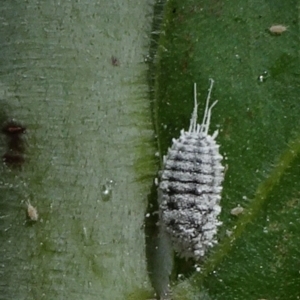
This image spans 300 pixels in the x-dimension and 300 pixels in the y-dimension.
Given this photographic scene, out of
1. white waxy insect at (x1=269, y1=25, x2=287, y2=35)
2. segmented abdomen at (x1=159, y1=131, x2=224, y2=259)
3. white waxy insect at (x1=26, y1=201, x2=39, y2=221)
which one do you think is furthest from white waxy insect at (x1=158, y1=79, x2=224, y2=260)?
white waxy insect at (x1=26, y1=201, x2=39, y2=221)

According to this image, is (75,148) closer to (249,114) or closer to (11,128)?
(11,128)

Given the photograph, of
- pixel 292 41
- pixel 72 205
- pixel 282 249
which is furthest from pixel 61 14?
pixel 282 249

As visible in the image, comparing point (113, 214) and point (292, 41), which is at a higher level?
point (292, 41)

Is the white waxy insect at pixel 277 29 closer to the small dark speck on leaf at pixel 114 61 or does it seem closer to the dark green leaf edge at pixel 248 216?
the dark green leaf edge at pixel 248 216

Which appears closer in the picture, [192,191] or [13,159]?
[13,159]

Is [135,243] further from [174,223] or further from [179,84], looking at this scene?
[179,84]

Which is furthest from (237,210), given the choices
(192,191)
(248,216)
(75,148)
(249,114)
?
(75,148)
